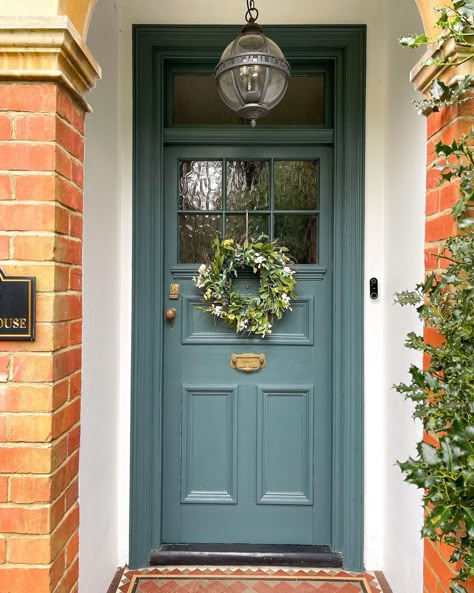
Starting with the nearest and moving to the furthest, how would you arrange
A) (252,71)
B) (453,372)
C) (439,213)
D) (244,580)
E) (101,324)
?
(453,372)
(439,213)
(252,71)
(101,324)
(244,580)

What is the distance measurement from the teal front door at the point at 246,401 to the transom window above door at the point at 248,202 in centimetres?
2

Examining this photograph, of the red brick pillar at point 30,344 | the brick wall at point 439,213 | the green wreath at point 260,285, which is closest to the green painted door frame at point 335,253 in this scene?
the green wreath at point 260,285

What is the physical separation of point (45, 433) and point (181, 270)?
1255mm

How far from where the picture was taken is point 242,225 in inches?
90.3

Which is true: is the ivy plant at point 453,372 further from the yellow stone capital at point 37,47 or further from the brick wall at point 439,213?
the yellow stone capital at point 37,47

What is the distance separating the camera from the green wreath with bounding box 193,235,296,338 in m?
2.16

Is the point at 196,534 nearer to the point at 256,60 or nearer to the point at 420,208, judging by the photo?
the point at 420,208

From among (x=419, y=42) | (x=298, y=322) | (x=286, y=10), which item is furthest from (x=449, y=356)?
(x=286, y=10)

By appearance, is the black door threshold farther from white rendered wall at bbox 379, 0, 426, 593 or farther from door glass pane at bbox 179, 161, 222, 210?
door glass pane at bbox 179, 161, 222, 210

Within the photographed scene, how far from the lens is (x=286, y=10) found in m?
2.17

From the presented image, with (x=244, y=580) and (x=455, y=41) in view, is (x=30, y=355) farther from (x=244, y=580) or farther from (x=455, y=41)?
(x=244, y=580)

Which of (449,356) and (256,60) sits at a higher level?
(256,60)

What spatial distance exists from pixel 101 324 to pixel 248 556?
1.39m

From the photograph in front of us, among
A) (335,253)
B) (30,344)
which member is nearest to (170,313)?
(335,253)
